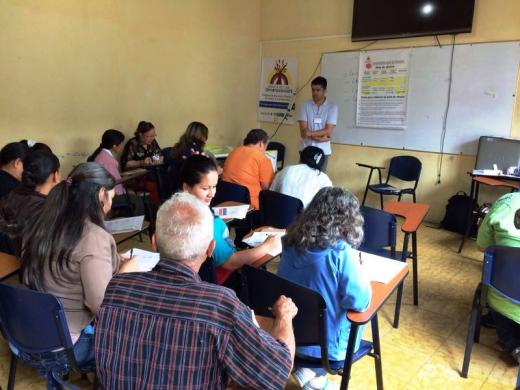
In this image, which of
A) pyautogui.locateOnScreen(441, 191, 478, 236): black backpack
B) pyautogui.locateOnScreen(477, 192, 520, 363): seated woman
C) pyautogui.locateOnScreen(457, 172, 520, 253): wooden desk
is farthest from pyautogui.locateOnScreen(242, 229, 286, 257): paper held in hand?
pyautogui.locateOnScreen(441, 191, 478, 236): black backpack

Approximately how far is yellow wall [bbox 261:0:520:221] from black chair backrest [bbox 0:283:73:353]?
16.1 ft

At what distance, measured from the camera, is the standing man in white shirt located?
535 centimetres

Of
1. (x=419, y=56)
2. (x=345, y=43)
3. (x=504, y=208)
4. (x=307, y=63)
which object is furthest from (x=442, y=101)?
(x=504, y=208)

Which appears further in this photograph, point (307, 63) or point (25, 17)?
point (307, 63)

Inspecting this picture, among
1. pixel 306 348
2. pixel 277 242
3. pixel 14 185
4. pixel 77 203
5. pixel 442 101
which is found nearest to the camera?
pixel 77 203

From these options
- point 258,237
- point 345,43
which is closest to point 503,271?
point 258,237

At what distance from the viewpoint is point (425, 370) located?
96.7 inches

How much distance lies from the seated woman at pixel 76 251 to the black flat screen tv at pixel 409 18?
188 inches

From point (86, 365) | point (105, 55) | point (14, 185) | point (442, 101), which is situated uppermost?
point (105, 55)

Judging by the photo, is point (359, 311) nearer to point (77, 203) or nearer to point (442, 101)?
point (77, 203)

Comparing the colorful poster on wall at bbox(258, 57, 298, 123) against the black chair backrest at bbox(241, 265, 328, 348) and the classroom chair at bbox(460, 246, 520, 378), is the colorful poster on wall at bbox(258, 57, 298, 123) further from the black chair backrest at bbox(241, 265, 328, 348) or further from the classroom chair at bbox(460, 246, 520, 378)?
the black chair backrest at bbox(241, 265, 328, 348)

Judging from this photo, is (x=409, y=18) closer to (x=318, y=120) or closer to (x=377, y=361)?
(x=318, y=120)

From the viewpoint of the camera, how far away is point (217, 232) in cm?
202

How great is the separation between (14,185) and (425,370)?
9.27 feet
